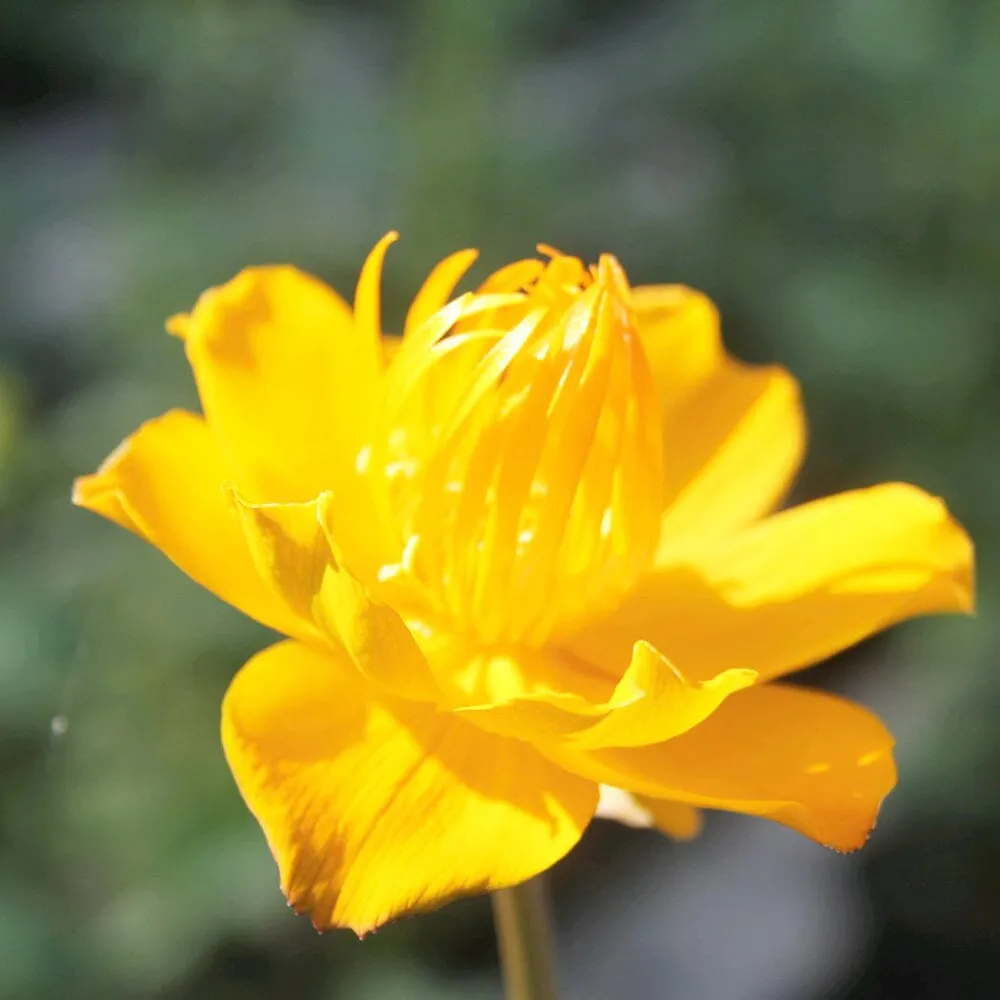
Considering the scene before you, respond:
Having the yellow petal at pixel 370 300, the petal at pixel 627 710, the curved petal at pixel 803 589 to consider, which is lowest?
the curved petal at pixel 803 589

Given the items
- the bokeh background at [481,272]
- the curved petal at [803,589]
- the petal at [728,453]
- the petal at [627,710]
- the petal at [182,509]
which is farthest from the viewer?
the bokeh background at [481,272]

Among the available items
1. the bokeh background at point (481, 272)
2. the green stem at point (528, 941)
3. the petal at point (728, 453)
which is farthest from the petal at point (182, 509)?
the bokeh background at point (481, 272)

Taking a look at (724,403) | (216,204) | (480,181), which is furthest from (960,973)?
(216,204)

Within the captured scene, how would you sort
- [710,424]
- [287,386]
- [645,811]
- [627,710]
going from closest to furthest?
[627,710], [645,811], [287,386], [710,424]

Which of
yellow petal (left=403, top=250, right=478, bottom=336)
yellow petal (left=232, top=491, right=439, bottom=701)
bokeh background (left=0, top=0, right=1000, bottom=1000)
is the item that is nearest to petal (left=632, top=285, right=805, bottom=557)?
yellow petal (left=403, top=250, right=478, bottom=336)

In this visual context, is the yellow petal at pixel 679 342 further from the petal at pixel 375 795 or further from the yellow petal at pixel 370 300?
the petal at pixel 375 795

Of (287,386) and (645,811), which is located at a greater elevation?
(287,386)

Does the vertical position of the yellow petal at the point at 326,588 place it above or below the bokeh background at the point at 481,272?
above

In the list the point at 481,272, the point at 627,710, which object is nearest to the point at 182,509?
the point at 627,710

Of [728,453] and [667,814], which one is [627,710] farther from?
[728,453]
